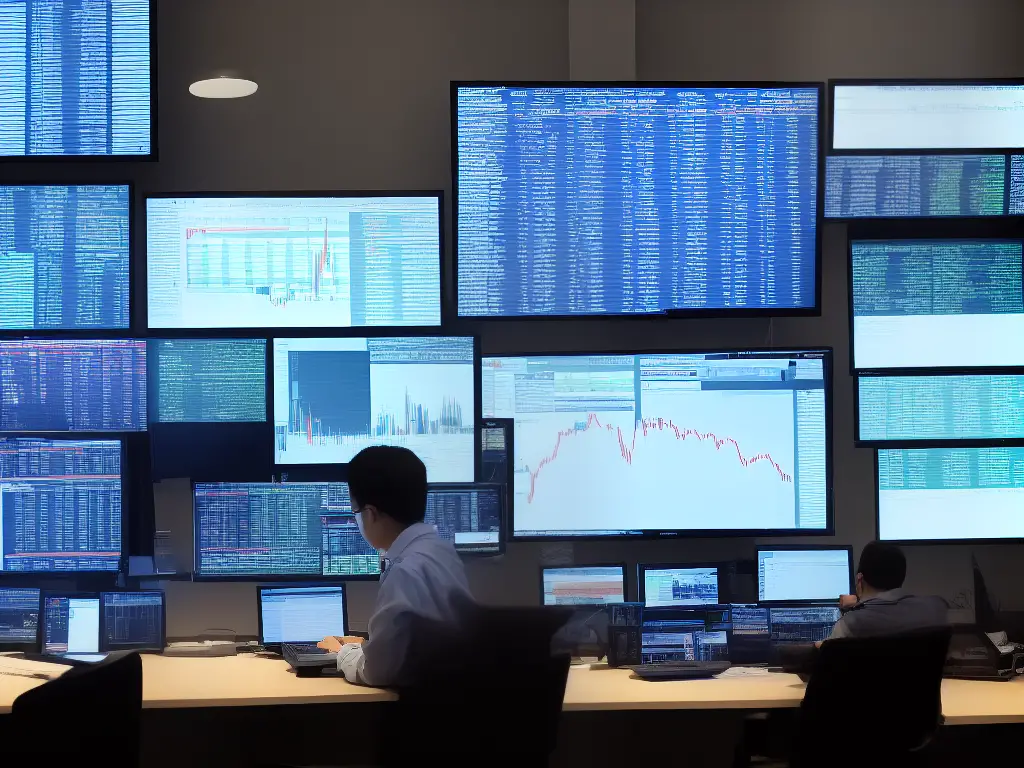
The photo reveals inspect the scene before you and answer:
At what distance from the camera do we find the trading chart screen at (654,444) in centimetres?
313

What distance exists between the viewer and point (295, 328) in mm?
3119

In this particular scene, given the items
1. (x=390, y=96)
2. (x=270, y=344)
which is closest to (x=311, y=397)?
(x=270, y=344)

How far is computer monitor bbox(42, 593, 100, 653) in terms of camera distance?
9.96 ft

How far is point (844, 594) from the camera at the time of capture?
3.13 meters

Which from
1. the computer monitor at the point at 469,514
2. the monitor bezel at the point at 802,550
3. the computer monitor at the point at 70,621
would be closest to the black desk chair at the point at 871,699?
the monitor bezel at the point at 802,550

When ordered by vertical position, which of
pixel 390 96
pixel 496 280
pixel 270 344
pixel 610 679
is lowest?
pixel 610 679

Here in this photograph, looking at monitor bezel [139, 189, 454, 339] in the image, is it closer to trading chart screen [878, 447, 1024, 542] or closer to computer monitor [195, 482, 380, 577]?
computer monitor [195, 482, 380, 577]

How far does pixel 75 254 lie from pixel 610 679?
2012 mm

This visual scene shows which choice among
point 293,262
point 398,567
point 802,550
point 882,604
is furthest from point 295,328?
point 882,604

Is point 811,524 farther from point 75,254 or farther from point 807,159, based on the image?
point 75,254

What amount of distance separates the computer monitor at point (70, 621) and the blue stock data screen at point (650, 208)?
4.70 feet

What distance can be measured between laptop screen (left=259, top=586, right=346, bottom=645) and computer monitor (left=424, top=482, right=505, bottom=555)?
0.37 metres

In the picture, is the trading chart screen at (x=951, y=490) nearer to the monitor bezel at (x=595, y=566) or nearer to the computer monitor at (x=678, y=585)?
the computer monitor at (x=678, y=585)

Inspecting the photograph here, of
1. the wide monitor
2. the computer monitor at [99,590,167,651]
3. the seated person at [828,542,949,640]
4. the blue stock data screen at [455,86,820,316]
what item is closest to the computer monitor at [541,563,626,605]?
the seated person at [828,542,949,640]
